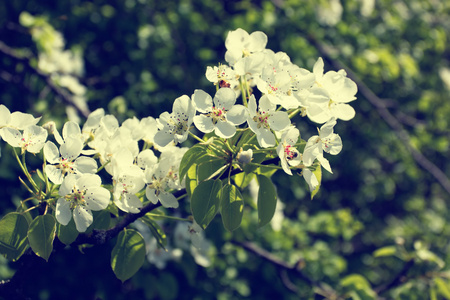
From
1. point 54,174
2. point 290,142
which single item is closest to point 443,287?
point 290,142

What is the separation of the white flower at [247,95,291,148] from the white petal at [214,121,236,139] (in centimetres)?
6

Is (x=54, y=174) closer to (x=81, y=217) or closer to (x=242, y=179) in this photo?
(x=81, y=217)

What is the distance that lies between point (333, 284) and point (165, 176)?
1697 millimetres

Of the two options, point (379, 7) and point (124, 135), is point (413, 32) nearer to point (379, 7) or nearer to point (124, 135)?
point (379, 7)

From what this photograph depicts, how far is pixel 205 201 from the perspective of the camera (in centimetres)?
117

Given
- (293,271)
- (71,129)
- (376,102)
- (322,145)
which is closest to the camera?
(322,145)

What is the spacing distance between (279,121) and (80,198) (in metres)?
0.58

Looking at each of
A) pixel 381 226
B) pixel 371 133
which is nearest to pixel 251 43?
pixel 371 133

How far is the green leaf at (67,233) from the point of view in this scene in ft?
3.70

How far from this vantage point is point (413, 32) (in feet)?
12.0

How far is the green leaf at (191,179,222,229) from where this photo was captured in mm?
1158

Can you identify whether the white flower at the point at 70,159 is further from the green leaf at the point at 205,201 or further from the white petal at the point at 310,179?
the white petal at the point at 310,179

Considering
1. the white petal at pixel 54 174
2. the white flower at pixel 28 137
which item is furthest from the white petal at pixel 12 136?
the white petal at pixel 54 174

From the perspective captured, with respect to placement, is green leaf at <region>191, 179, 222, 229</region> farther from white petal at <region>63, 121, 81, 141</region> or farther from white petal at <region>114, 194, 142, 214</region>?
white petal at <region>63, 121, 81, 141</region>
